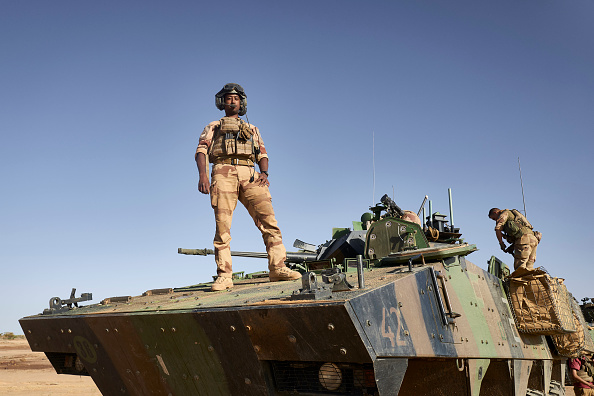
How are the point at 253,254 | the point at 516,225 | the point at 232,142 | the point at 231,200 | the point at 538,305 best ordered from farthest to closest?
1. the point at 253,254
2. the point at 516,225
3. the point at 538,305
4. the point at 232,142
5. the point at 231,200

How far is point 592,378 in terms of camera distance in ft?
34.4

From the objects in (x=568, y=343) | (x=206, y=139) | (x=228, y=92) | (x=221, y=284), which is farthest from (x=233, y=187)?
(x=568, y=343)

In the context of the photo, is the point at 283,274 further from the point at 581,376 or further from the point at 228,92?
the point at 581,376

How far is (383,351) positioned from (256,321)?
91 cm

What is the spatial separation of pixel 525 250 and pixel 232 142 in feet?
17.1

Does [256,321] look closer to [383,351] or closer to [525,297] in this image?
[383,351]

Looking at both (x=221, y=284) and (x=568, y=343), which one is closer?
(x=221, y=284)

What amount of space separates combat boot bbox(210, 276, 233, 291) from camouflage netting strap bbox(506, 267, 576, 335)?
10.7 feet

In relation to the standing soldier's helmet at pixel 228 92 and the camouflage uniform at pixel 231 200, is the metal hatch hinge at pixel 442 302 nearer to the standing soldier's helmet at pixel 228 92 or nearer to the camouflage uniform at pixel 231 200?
the camouflage uniform at pixel 231 200

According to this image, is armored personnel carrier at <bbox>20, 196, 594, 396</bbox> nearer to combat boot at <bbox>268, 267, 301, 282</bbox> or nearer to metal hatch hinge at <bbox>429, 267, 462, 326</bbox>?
metal hatch hinge at <bbox>429, 267, 462, 326</bbox>

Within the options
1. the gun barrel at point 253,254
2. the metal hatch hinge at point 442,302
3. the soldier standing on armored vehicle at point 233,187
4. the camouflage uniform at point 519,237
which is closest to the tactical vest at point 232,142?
the soldier standing on armored vehicle at point 233,187

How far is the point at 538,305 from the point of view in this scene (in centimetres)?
642

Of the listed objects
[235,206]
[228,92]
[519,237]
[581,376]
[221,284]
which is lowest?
[581,376]

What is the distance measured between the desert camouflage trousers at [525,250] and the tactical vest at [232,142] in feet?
15.7
